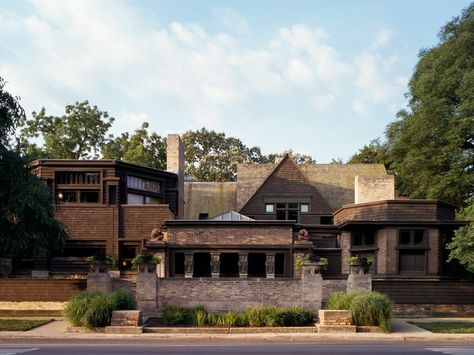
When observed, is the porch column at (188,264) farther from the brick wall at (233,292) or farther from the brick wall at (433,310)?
the brick wall at (433,310)

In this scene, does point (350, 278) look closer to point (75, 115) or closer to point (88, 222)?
point (88, 222)

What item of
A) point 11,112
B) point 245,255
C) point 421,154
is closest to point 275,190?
point 421,154

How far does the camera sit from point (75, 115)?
62.4m

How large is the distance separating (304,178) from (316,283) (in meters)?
21.4

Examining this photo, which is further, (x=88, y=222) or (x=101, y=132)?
(x=101, y=132)

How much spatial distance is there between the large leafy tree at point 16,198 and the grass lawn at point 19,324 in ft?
10.7

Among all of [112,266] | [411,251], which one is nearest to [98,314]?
[112,266]

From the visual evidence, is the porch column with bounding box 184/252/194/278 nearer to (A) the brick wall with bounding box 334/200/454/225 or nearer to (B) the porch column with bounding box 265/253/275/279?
(B) the porch column with bounding box 265/253/275/279

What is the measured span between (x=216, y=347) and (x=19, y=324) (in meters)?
9.90

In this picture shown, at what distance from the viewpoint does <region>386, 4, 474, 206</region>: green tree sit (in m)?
47.3

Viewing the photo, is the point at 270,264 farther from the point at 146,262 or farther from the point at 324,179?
the point at 324,179

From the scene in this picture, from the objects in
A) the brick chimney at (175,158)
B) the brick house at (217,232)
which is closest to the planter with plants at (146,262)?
the brick house at (217,232)

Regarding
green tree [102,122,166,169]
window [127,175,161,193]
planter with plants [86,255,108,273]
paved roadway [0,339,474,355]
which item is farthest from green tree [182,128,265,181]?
paved roadway [0,339,474,355]

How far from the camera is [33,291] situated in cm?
→ 2980
